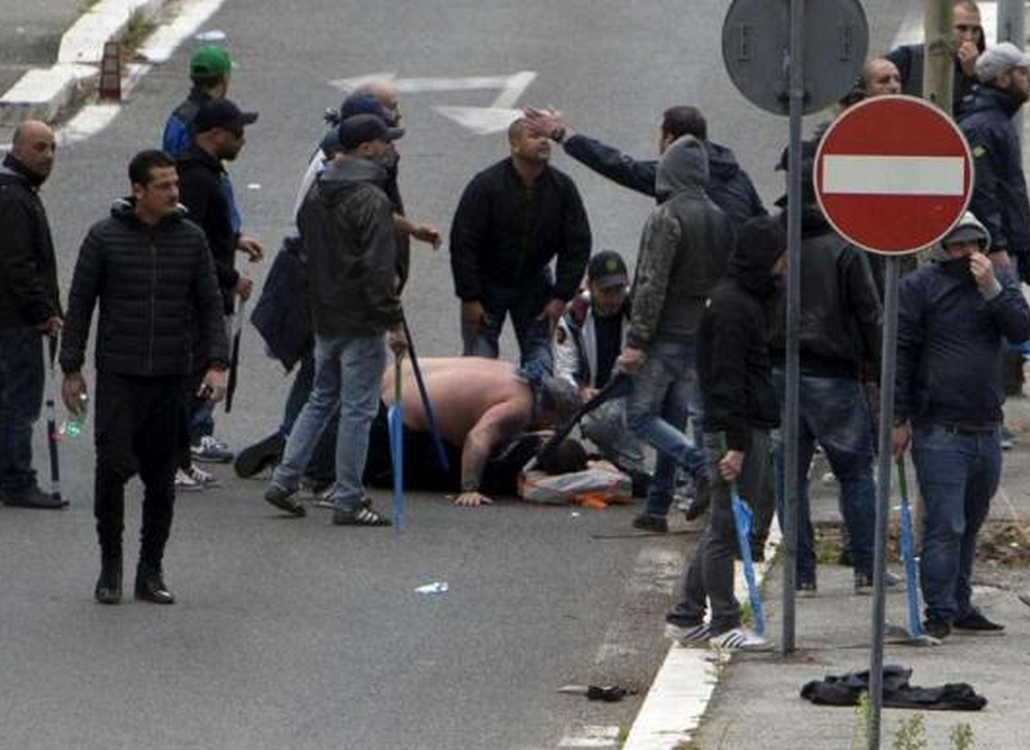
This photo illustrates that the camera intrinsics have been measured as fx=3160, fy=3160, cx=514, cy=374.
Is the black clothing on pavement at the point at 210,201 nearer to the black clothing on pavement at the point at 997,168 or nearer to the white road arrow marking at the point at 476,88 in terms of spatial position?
the black clothing on pavement at the point at 997,168

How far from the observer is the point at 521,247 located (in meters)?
16.6

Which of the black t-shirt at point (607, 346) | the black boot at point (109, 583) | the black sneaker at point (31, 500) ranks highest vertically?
the black t-shirt at point (607, 346)

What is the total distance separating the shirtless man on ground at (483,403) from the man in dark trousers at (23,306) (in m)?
1.86

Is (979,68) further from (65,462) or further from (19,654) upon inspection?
(19,654)

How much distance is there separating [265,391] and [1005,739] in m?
7.58

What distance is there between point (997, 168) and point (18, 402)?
5161 mm

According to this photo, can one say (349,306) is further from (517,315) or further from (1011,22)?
(1011,22)

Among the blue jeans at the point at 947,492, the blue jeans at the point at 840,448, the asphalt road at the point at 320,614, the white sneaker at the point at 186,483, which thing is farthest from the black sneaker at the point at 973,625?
the white sneaker at the point at 186,483

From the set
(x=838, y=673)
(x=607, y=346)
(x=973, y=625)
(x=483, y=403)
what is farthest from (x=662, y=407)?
(x=838, y=673)

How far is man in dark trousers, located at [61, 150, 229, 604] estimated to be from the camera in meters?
13.2

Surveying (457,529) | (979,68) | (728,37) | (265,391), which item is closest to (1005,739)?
(728,37)

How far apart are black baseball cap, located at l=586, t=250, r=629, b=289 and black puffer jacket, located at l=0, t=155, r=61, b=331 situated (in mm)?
2669

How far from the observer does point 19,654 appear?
12305 mm

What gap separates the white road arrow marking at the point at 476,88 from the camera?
24.0 m
